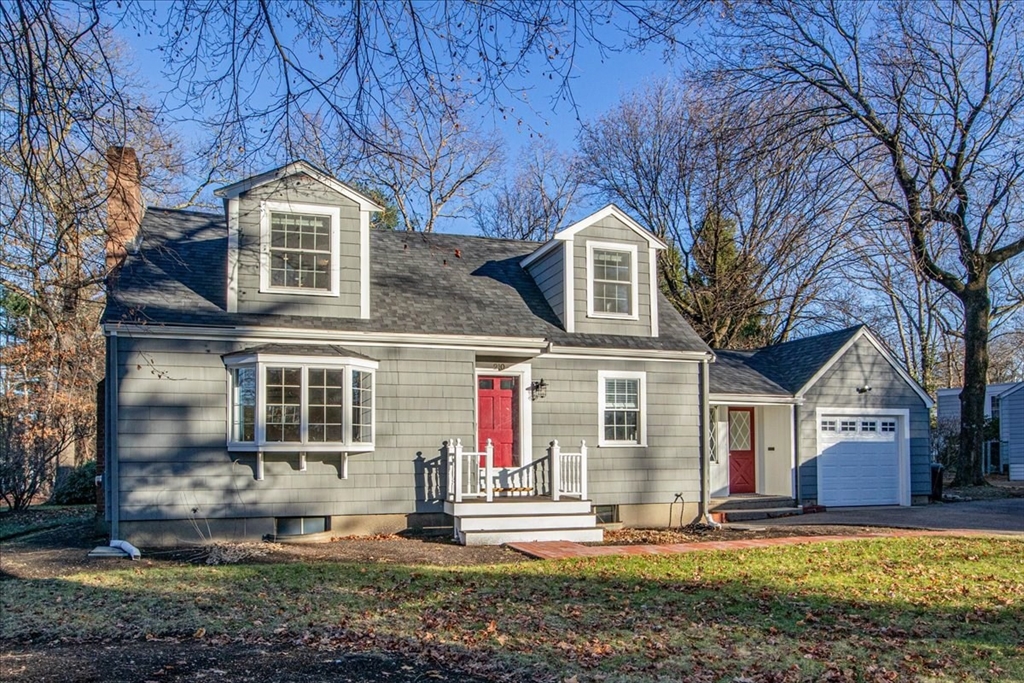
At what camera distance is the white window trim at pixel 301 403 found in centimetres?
1298

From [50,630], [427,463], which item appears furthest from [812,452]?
[50,630]

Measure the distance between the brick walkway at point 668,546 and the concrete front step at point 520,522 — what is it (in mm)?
341

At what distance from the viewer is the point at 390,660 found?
676cm

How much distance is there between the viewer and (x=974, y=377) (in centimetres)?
2245

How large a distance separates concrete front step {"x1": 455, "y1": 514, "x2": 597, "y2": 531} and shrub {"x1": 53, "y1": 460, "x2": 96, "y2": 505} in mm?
12514

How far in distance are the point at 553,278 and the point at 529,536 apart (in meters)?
4.96

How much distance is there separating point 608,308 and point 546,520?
436 centimetres

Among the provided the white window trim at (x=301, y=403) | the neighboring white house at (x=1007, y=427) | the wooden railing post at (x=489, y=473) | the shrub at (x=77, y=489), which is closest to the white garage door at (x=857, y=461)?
the wooden railing post at (x=489, y=473)

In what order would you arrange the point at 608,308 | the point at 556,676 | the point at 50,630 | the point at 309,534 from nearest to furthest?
the point at 556,676 → the point at 50,630 → the point at 309,534 → the point at 608,308

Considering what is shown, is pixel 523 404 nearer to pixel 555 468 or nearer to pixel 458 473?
pixel 555 468

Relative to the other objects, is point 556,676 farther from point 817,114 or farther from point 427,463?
point 817,114

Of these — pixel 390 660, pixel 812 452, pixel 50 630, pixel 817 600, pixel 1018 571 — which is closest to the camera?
pixel 390 660

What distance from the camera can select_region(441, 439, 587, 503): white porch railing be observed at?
45.6 feet

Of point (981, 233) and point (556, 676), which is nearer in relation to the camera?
point (556, 676)
